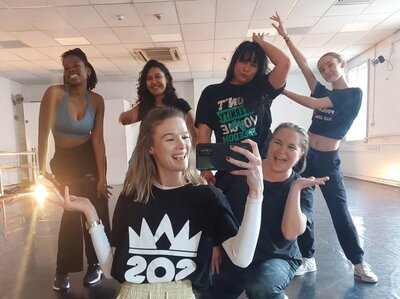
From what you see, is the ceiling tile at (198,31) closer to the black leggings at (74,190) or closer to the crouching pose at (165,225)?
the black leggings at (74,190)

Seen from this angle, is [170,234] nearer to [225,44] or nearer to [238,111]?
[238,111]

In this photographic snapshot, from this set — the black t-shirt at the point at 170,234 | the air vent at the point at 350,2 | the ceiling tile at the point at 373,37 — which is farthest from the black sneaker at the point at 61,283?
the ceiling tile at the point at 373,37

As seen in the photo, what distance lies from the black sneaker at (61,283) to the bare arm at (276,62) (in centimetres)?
170

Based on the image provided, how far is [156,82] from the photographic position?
6.20 ft

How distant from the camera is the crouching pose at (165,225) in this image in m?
0.95

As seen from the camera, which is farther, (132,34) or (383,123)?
(383,123)

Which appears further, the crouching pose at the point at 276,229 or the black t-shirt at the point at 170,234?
the crouching pose at the point at 276,229

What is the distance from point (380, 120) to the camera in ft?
19.3

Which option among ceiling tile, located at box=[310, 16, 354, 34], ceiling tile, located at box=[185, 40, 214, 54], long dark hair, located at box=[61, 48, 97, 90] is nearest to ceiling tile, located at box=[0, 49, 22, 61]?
ceiling tile, located at box=[185, 40, 214, 54]

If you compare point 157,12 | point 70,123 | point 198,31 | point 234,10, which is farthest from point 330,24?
point 70,123

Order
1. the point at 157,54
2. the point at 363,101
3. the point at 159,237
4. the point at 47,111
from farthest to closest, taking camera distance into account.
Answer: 1. the point at 363,101
2. the point at 157,54
3. the point at 47,111
4. the point at 159,237

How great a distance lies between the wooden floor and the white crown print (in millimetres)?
1036

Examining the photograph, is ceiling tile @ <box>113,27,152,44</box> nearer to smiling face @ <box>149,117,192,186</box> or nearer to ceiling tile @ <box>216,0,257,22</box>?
ceiling tile @ <box>216,0,257,22</box>

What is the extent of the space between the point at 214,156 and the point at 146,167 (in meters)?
0.26
